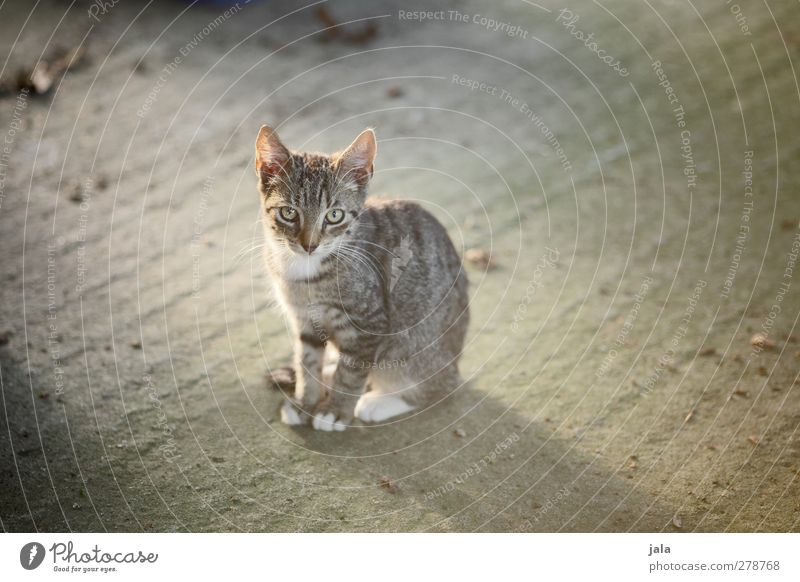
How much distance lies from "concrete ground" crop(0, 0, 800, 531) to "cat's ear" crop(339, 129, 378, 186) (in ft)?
4.02

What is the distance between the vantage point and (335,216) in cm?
350

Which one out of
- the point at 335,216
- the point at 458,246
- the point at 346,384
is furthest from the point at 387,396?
the point at 458,246

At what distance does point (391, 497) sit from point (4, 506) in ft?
5.31

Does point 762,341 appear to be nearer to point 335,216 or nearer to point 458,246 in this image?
point 458,246

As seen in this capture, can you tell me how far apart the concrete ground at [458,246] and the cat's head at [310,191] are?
0.97 meters

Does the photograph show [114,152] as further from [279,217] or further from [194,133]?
[279,217]

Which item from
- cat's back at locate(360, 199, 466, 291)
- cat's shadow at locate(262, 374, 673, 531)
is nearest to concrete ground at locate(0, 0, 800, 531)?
cat's shadow at locate(262, 374, 673, 531)

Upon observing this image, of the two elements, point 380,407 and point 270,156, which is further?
point 380,407

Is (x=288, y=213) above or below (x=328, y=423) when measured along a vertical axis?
above

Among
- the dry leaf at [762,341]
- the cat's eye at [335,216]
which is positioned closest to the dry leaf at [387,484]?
the cat's eye at [335,216]

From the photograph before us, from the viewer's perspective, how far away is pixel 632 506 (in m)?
3.48

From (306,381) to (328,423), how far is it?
9.0 inches

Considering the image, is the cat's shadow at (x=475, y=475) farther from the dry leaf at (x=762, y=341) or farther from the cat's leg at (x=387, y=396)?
the dry leaf at (x=762, y=341)
